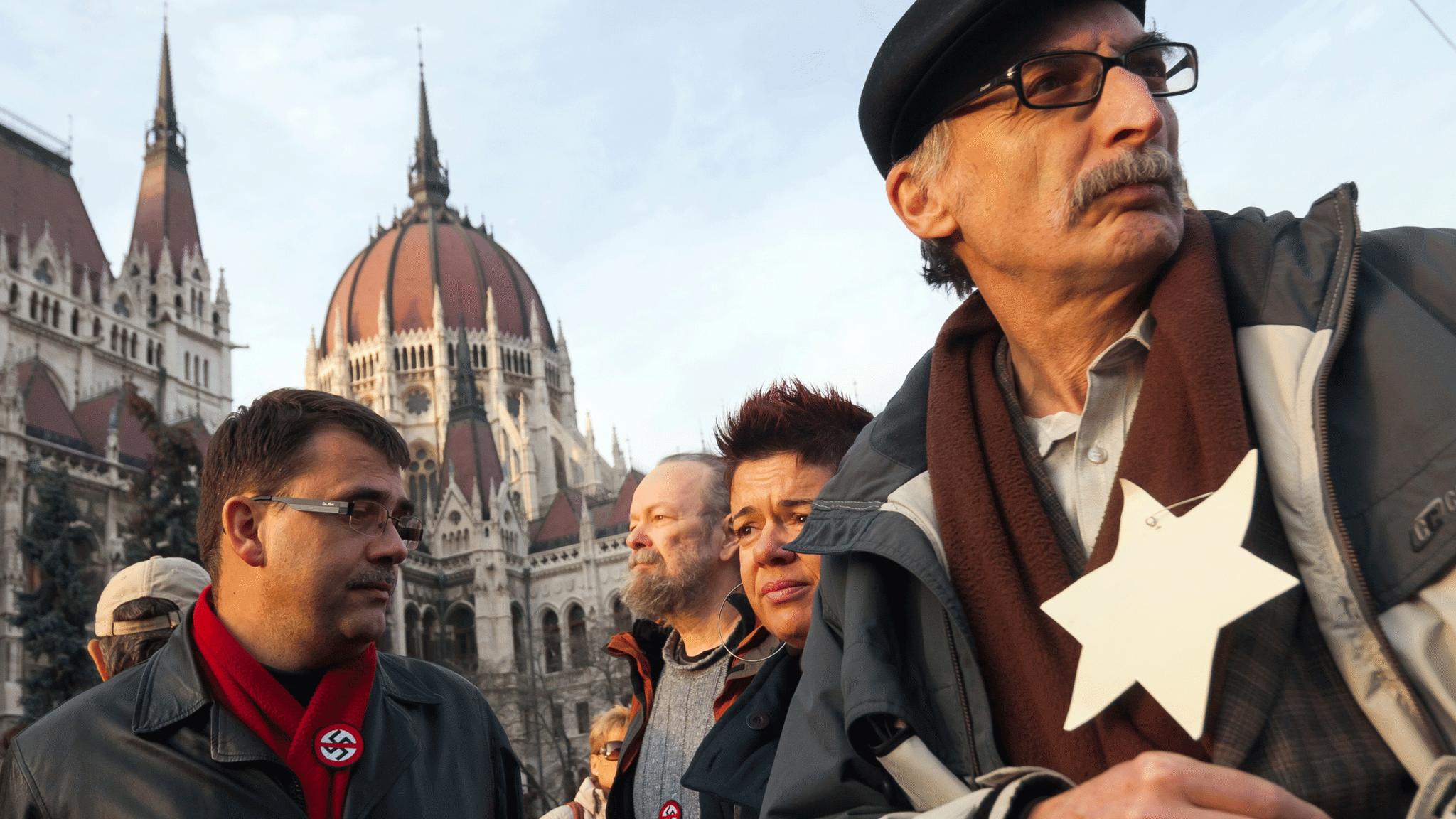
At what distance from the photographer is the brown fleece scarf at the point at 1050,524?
4.29 ft

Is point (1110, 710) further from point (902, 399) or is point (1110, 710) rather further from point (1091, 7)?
point (1091, 7)

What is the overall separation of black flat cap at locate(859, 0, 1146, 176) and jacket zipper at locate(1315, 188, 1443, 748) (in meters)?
0.51

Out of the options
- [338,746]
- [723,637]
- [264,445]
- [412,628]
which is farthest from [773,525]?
[412,628]

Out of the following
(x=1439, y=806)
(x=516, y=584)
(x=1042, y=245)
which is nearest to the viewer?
(x=1439, y=806)

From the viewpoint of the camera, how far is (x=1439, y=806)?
3.49 feet

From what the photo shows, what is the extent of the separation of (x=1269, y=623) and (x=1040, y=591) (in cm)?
27

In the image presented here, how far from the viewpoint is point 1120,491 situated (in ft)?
4.62

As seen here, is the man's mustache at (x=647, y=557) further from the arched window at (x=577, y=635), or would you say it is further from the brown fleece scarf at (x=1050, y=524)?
the arched window at (x=577, y=635)

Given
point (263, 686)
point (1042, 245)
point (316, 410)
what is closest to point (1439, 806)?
point (1042, 245)

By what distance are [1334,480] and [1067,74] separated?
663mm

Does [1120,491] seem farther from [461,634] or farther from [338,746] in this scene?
[461,634]

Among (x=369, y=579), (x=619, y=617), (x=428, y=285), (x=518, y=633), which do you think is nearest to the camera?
(x=369, y=579)

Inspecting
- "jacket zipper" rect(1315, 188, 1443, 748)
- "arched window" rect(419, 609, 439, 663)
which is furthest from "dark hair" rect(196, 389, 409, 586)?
"arched window" rect(419, 609, 439, 663)

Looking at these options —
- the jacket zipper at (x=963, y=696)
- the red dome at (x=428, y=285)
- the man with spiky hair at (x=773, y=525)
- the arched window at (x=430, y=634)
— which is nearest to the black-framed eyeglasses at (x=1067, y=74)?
the jacket zipper at (x=963, y=696)
